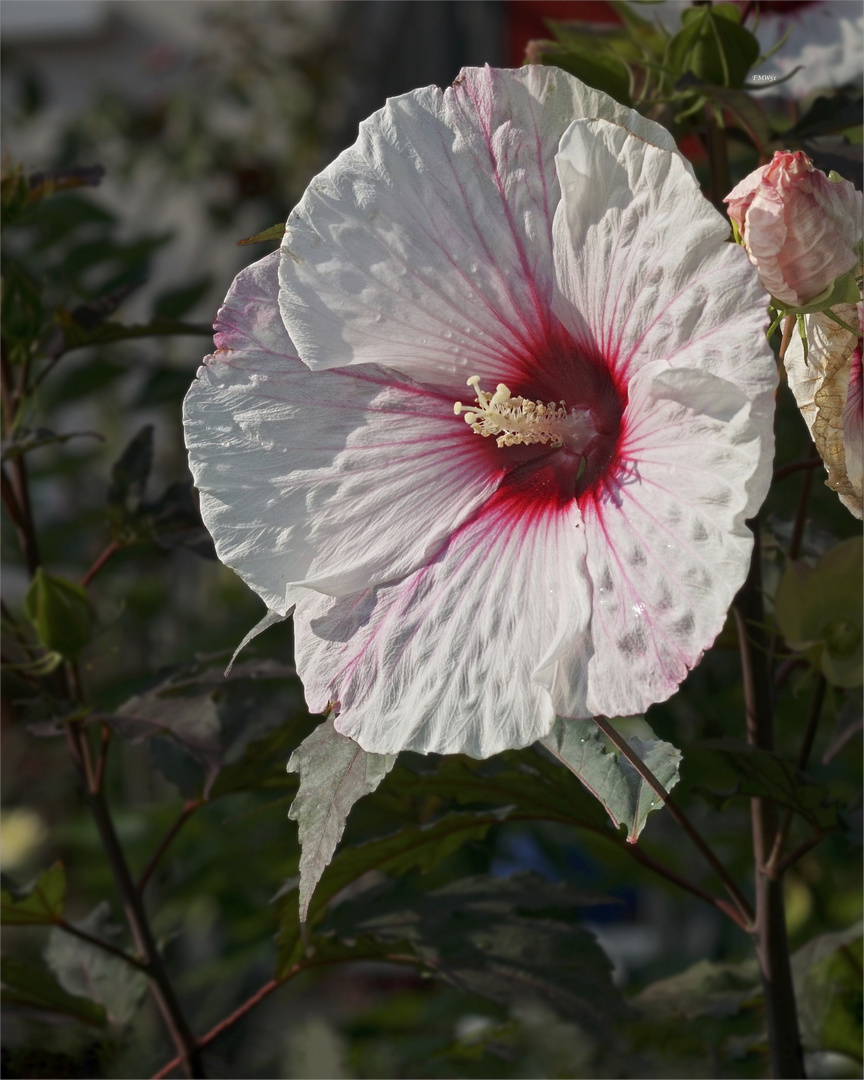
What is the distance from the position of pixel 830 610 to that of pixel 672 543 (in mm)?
229

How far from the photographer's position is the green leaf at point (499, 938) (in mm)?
701

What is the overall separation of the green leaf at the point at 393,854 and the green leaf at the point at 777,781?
0.13m

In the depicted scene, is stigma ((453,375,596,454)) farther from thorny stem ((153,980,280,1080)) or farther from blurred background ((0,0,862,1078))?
thorny stem ((153,980,280,1080))

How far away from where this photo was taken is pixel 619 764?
0.43 metres

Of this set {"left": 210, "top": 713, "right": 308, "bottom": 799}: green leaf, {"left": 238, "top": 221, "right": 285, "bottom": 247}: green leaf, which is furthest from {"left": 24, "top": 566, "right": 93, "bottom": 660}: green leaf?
{"left": 238, "top": 221, "right": 285, "bottom": 247}: green leaf

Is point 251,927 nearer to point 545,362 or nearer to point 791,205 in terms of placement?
point 545,362

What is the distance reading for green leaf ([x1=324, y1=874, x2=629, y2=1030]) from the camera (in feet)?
2.30

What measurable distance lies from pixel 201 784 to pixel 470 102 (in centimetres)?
49

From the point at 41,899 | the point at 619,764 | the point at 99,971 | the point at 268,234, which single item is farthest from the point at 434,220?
the point at 99,971

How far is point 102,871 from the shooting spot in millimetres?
1282

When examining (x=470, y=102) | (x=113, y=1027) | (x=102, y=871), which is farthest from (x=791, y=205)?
(x=102, y=871)

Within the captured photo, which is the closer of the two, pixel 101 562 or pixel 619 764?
pixel 619 764

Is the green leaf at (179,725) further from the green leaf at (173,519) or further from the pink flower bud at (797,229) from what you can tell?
the pink flower bud at (797,229)

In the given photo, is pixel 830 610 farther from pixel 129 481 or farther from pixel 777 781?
pixel 129 481
